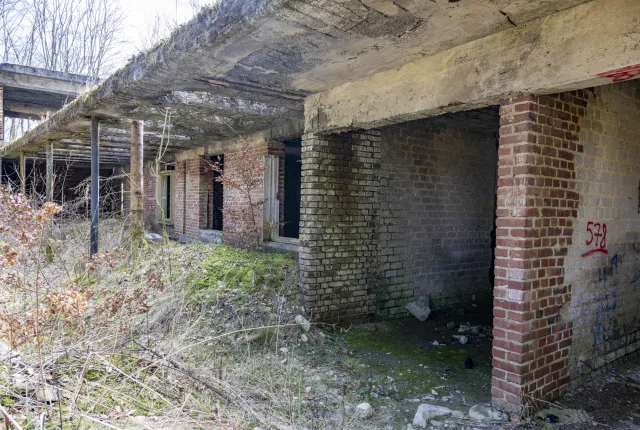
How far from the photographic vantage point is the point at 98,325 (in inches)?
163

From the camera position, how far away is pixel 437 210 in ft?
22.3

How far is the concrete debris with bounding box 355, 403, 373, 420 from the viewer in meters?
3.50

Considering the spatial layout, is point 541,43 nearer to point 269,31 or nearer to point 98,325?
point 269,31

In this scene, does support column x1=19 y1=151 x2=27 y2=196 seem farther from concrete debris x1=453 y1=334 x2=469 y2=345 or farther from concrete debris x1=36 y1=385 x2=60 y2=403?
concrete debris x1=453 y1=334 x2=469 y2=345

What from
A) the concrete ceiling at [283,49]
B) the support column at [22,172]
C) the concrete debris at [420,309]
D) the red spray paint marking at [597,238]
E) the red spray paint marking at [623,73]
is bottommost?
the concrete debris at [420,309]

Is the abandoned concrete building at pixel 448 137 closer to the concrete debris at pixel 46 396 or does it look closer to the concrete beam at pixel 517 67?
the concrete beam at pixel 517 67

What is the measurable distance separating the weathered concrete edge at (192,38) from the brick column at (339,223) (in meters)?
2.06

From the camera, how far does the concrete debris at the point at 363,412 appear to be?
350 cm

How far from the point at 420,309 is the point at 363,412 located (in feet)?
9.70

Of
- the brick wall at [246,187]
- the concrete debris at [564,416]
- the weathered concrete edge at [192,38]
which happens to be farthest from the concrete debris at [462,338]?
the weathered concrete edge at [192,38]

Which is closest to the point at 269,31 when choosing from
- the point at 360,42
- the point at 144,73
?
the point at 360,42

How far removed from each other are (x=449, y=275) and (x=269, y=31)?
16.5 ft

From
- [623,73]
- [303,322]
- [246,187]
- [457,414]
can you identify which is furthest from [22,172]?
[623,73]

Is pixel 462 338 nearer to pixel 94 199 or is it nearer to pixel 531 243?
pixel 531 243
